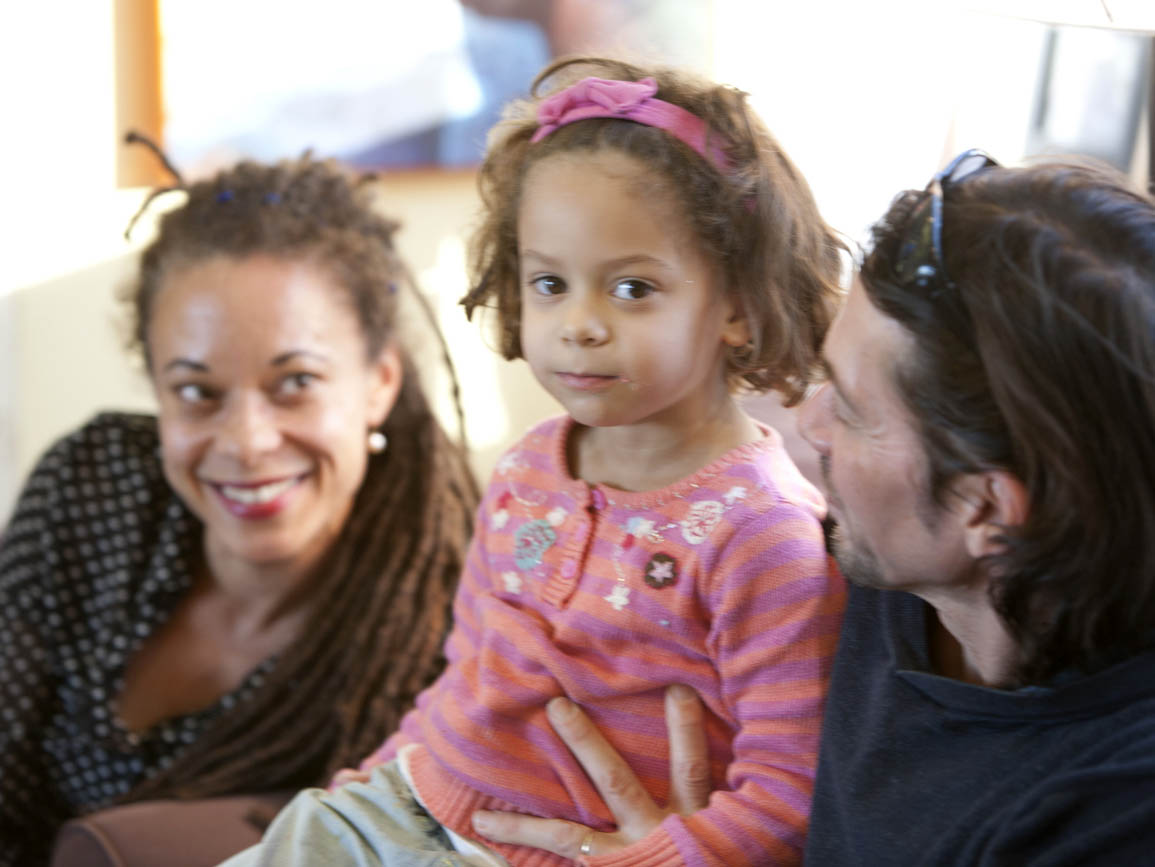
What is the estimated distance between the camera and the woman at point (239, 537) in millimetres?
1763

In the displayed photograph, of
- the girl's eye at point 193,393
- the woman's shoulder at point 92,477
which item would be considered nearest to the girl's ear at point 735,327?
the girl's eye at point 193,393

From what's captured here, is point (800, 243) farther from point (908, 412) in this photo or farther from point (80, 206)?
point (80, 206)

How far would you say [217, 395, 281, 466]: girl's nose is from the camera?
5.71 ft

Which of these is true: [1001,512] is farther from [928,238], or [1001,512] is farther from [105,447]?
[105,447]

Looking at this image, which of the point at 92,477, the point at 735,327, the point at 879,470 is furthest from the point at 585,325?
the point at 92,477

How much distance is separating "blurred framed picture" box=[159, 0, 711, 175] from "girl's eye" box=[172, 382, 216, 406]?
3.42ft

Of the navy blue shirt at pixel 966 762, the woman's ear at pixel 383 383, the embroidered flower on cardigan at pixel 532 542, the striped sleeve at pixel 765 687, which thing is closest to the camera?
the navy blue shirt at pixel 966 762

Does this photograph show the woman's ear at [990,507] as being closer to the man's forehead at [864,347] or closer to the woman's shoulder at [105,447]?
the man's forehead at [864,347]

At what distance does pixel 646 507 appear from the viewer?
116 centimetres

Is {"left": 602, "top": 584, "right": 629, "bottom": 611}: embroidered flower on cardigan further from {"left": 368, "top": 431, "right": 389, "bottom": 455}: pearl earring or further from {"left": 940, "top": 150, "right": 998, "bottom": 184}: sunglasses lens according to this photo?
{"left": 368, "top": 431, "right": 389, "bottom": 455}: pearl earring

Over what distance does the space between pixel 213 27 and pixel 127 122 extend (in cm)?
30

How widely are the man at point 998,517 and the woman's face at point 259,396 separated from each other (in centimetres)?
93

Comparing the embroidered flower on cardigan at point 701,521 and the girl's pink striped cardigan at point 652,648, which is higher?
the embroidered flower on cardigan at point 701,521

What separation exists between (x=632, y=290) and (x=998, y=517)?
36 centimetres
